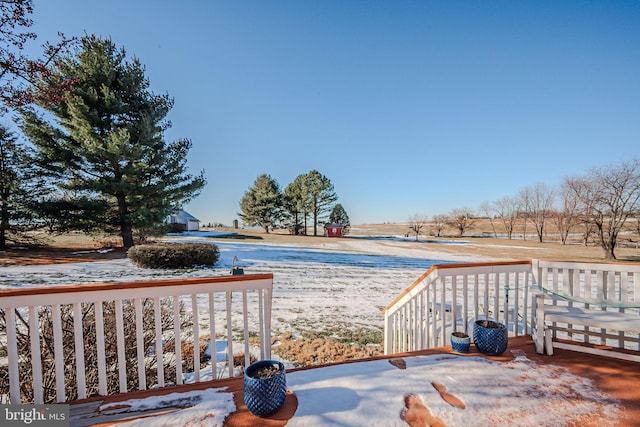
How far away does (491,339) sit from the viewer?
2141 millimetres

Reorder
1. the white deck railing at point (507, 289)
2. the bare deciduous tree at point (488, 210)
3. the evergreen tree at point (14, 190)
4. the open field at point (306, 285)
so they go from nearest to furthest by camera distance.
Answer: the white deck railing at point (507, 289) → the open field at point (306, 285) → the evergreen tree at point (14, 190) → the bare deciduous tree at point (488, 210)

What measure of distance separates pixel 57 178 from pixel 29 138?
1629 millimetres

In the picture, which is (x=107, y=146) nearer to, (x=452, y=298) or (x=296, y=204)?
(x=452, y=298)

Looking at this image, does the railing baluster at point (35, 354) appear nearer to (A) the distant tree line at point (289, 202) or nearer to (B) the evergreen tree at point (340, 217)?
(A) the distant tree line at point (289, 202)

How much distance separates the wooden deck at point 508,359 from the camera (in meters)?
1.40

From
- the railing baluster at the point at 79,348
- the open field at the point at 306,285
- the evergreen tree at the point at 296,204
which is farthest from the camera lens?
the evergreen tree at the point at 296,204

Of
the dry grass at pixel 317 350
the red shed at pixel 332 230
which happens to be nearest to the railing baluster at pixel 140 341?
the dry grass at pixel 317 350

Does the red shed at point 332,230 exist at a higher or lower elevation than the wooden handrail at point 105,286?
lower

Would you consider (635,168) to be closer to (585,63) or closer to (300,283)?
(585,63)

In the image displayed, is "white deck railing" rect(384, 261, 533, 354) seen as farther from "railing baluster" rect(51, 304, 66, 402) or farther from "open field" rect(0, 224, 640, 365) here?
"railing baluster" rect(51, 304, 66, 402)

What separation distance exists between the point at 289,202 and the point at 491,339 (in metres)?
26.9

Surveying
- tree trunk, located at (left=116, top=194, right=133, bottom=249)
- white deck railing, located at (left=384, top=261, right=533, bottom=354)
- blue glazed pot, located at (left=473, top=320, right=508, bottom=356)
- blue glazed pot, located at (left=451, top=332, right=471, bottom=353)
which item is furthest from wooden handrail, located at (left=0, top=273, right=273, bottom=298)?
tree trunk, located at (left=116, top=194, right=133, bottom=249)

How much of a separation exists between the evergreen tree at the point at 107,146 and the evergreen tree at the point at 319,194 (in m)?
16.9

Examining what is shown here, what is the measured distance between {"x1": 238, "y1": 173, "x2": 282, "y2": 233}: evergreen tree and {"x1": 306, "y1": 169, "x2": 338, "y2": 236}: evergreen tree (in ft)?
12.5
